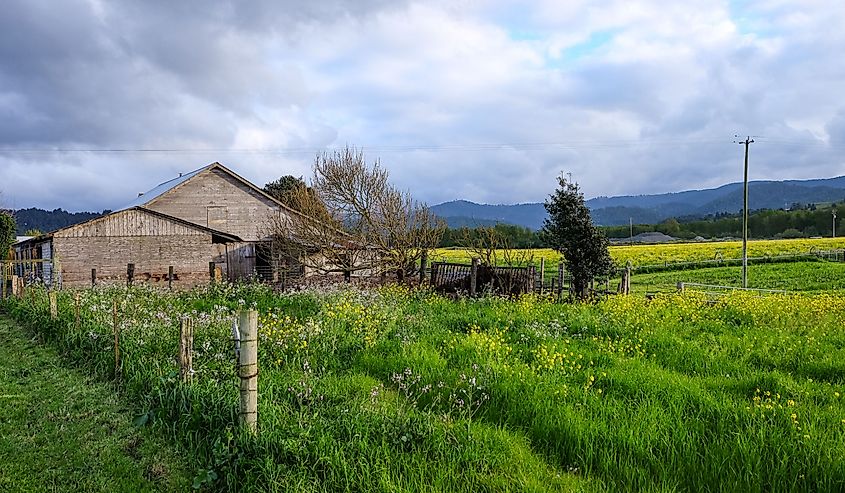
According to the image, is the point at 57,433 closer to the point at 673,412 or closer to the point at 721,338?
the point at 673,412

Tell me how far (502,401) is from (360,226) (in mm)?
16364

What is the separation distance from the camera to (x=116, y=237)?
2388cm

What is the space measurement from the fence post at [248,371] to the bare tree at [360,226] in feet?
54.3

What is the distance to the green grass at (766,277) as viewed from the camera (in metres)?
26.9

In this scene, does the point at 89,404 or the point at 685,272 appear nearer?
the point at 89,404

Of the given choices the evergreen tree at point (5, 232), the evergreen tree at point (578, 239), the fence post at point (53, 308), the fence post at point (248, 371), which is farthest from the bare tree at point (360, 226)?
the evergreen tree at point (5, 232)

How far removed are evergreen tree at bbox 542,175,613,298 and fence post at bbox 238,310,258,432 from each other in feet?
46.5

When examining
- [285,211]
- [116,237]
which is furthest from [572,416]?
[285,211]

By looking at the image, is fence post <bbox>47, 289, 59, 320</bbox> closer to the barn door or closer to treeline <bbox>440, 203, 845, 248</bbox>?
the barn door

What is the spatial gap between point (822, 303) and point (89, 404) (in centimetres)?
1490

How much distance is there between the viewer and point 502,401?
20.0 ft

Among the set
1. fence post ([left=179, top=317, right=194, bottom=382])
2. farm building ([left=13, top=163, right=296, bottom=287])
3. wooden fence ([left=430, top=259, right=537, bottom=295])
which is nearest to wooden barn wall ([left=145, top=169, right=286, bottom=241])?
farm building ([left=13, top=163, right=296, bottom=287])

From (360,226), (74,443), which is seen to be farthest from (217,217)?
(74,443)

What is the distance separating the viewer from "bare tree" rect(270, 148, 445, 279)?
850 inches
